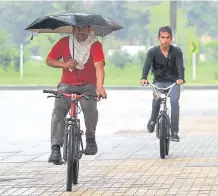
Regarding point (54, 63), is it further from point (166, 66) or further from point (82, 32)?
point (166, 66)

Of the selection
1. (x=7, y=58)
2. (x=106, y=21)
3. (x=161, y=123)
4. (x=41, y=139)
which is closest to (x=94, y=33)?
(x=106, y=21)

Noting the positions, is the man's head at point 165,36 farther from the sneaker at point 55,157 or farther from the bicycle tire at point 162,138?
the sneaker at point 55,157

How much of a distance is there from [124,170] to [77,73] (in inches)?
67.0

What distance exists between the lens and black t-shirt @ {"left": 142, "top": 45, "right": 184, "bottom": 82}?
1331 centimetres

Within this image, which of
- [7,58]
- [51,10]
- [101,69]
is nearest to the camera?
[101,69]

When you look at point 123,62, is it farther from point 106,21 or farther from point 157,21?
point 106,21

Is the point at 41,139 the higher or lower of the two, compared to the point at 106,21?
lower

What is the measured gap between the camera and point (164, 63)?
1338cm

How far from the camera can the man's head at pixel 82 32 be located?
395 inches

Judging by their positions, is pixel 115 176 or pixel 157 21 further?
pixel 157 21

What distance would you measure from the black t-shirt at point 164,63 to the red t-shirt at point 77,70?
327 centimetres

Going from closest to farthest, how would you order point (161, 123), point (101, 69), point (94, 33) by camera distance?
1. point (101, 69)
2. point (94, 33)
3. point (161, 123)

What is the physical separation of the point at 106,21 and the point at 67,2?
53.3m

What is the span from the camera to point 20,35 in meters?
64.8
